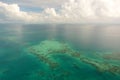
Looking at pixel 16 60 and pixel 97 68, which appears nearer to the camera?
pixel 97 68

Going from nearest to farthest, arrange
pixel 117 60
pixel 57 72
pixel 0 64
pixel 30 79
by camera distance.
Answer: pixel 30 79
pixel 57 72
pixel 0 64
pixel 117 60

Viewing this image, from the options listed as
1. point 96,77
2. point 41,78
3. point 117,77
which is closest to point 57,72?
point 41,78

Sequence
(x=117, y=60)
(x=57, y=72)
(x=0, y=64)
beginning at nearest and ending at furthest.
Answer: (x=57, y=72) → (x=0, y=64) → (x=117, y=60)

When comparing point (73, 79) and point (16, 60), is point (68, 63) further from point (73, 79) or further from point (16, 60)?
point (16, 60)

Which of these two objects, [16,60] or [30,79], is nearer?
[30,79]

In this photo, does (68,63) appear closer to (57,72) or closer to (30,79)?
(57,72)

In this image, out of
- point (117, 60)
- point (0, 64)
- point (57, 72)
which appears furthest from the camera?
point (117, 60)

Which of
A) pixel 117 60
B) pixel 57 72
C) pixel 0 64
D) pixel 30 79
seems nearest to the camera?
pixel 30 79

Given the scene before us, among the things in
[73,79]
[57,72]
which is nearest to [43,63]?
[57,72]
